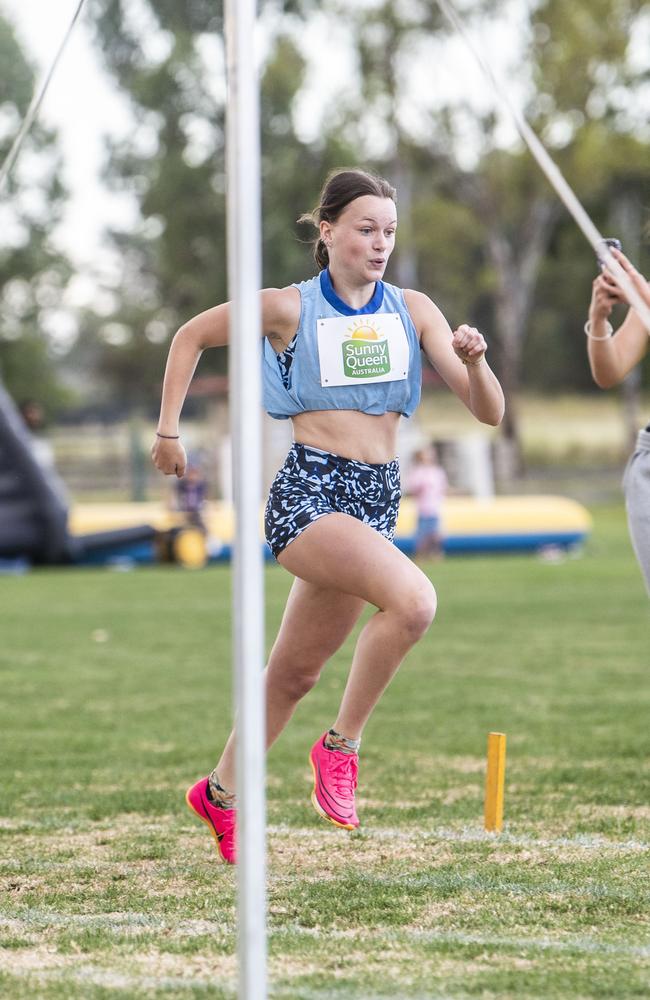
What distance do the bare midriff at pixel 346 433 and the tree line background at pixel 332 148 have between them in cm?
3126

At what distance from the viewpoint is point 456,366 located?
4.36 meters

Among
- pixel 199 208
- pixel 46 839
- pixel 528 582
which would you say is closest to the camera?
pixel 46 839

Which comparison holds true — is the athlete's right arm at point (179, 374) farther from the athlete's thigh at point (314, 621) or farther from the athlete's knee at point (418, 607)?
the athlete's knee at point (418, 607)

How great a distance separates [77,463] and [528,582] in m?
28.8

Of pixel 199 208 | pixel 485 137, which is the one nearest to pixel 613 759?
pixel 485 137

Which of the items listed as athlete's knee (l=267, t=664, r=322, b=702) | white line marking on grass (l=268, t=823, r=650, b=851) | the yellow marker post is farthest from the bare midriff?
white line marking on grass (l=268, t=823, r=650, b=851)

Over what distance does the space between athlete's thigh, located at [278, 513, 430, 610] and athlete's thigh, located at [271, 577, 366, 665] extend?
5.8 inches

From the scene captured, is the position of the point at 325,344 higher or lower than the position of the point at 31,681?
higher

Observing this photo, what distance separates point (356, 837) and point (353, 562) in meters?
1.26

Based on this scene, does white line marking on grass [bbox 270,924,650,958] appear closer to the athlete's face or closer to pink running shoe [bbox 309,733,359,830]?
pink running shoe [bbox 309,733,359,830]

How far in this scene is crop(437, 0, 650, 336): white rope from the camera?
3902 millimetres

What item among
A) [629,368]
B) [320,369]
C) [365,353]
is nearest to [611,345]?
[629,368]

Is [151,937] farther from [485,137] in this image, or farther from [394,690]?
[485,137]

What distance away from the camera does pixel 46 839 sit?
4938 mm
